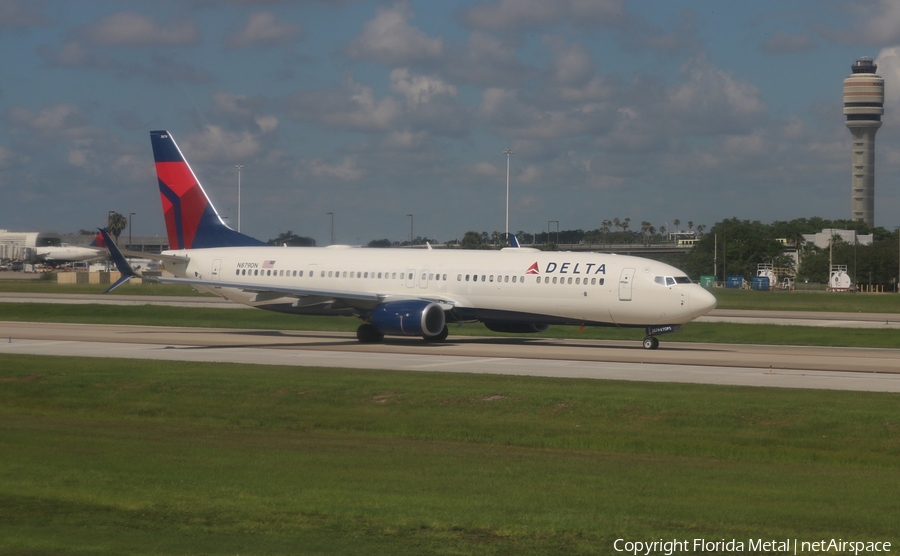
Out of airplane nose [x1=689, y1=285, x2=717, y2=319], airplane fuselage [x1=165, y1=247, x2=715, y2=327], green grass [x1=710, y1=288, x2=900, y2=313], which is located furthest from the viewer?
green grass [x1=710, y1=288, x2=900, y2=313]

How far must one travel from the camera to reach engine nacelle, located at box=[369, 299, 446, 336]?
4094 centimetres

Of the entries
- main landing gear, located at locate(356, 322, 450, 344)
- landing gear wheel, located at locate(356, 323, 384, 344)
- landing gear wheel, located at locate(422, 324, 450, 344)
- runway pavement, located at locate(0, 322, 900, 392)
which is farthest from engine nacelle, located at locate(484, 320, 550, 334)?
landing gear wheel, located at locate(356, 323, 384, 344)

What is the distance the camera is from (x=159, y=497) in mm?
14508

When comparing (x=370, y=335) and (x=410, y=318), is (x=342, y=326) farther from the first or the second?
(x=410, y=318)

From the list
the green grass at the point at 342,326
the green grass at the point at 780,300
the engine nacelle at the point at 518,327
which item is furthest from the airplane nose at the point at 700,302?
A: the green grass at the point at 780,300

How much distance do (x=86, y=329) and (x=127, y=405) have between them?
24934 mm

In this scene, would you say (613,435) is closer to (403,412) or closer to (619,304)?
(403,412)

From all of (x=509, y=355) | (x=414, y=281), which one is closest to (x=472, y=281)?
(x=414, y=281)

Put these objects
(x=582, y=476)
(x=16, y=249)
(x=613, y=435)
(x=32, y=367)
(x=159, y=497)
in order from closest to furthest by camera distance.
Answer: (x=159, y=497)
(x=582, y=476)
(x=613, y=435)
(x=32, y=367)
(x=16, y=249)

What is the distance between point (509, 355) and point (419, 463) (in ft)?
64.2

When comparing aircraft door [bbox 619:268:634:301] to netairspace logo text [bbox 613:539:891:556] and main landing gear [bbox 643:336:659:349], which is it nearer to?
main landing gear [bbox 643:336:659:349]

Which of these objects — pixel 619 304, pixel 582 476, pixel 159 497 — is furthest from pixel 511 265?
pixel 159 497

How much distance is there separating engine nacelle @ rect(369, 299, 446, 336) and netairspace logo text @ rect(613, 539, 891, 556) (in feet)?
94.7

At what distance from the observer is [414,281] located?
44125 mm
